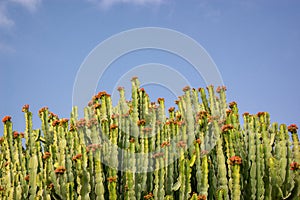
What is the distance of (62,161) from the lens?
5266 mm

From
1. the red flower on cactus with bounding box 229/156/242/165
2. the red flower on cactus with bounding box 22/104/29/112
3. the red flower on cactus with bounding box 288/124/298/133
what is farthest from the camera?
the red flower on cactus with bounding box 22/104/29/112

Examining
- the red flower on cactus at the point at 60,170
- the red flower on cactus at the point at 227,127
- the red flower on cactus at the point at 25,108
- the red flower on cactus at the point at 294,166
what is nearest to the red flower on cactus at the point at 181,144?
the red flower on cactus at the point at 227,127

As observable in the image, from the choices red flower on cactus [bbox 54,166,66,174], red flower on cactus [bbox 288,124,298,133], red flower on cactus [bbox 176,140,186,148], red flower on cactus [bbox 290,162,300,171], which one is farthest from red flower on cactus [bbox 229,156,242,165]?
red flower on cactus [bbox 54,166,66,174]

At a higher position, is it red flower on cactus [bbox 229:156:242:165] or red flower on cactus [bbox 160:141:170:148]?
red flower on cactus [bbox 160:141:170:148]

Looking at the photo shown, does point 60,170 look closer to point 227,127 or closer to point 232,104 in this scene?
point 227,127

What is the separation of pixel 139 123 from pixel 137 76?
1.30 metres

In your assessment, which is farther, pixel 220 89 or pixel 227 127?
pixel 220 89

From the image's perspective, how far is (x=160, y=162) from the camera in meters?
4.89

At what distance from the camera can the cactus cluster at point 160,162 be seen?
15.9 ft

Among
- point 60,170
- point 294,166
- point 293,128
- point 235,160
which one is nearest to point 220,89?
point 293,128

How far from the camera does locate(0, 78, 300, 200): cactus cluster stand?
4.83 meters

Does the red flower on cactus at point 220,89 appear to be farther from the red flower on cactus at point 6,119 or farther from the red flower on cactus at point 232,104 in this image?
the red flower on cactus at point 6,119

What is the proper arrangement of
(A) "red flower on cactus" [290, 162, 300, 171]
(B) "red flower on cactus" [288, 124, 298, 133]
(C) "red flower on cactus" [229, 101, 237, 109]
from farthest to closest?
1. (C) "red flower on cactus" [229, 101, 237, 109]
2. (B) "red flower on cactus" [288, 124, 298, 133]
3. (A) "red flower on cactus" [290, 162, 300, 171]

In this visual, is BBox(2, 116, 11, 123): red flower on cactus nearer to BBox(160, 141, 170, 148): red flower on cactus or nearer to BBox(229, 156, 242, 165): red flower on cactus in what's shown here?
BBox(160, 141, 170, 148): red flower on cactus
